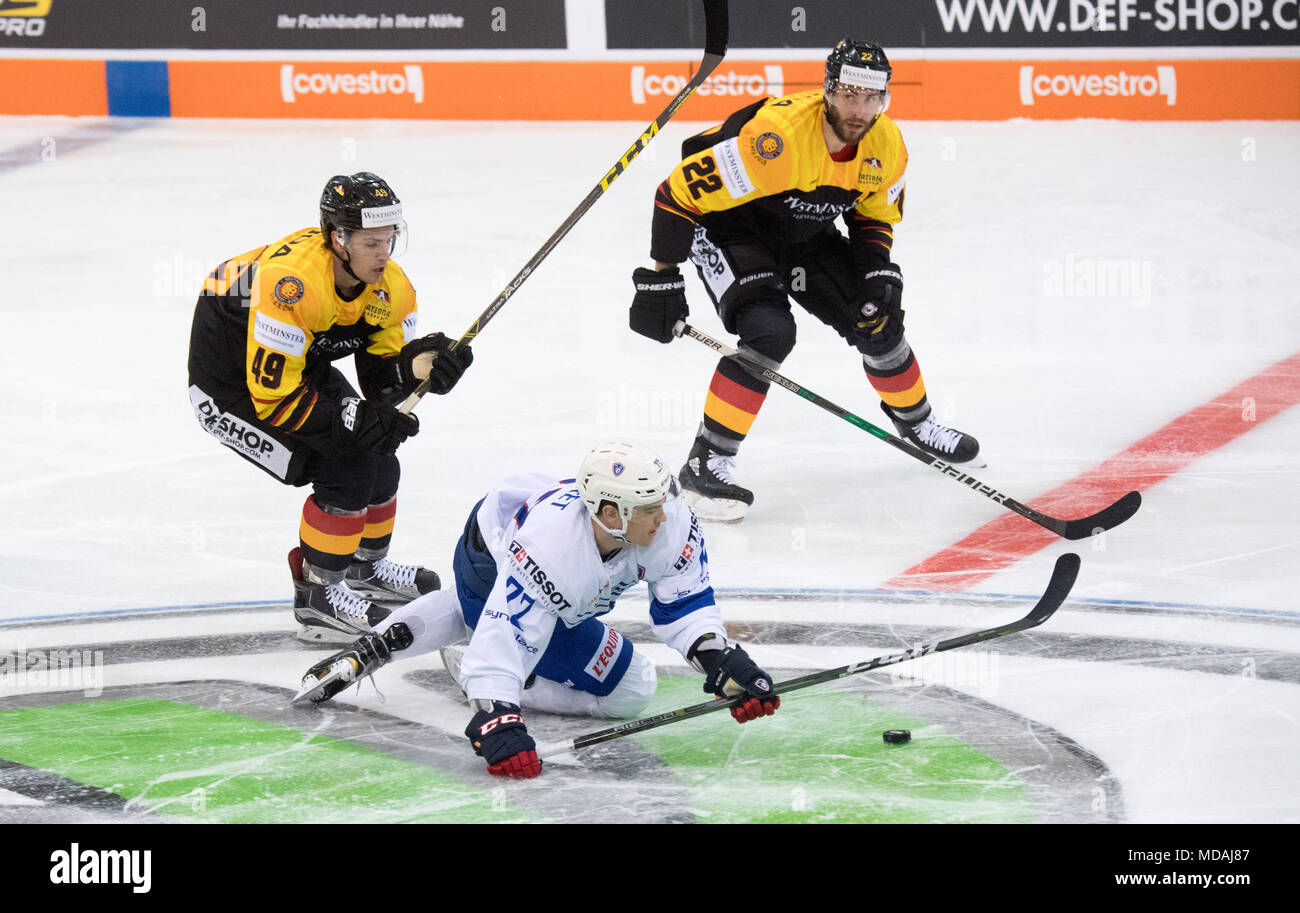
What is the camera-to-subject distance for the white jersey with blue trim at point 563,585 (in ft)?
12.2

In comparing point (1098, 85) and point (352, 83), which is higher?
point (352, 83)

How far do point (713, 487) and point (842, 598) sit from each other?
85 centimetres

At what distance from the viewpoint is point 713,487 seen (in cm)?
559

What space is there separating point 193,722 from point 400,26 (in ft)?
24.0

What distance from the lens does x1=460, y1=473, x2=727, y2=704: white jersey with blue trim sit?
3.73 metres

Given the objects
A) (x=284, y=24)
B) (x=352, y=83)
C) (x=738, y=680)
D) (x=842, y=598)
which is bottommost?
(x=842, y=598)

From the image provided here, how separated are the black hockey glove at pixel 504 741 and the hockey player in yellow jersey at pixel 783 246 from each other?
6.31 ft

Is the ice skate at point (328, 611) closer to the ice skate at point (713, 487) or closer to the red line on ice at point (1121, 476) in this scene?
the ice skate at point (713, 487)

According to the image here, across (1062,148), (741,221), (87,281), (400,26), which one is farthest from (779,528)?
(400,26)

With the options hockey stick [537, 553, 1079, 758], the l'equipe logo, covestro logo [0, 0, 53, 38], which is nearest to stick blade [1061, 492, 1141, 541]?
hockey stick [537, 553, 1079, 758]

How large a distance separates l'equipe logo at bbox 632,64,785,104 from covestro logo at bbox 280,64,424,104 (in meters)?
1.34

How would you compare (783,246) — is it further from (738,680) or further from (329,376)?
(738,680)

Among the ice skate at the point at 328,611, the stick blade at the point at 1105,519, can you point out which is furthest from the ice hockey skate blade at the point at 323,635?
the stick blade at the point at 1105,519
